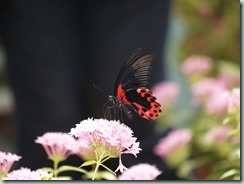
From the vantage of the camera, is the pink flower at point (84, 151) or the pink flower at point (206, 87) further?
the pink flower at point (206, 87)

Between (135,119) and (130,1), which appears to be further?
(130,1)

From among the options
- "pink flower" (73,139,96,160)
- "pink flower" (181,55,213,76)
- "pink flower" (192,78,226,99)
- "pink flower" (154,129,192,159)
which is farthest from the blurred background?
"pink flower" (73,139,96,160)

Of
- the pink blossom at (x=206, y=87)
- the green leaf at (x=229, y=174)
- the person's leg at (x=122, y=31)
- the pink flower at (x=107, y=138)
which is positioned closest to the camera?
the pink flower at (x=107, y=138)

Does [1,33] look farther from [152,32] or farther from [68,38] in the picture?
[152,32]

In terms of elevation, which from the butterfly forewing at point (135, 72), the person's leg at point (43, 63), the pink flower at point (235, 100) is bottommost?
Result: the butterfly forewing at point (135, 72)

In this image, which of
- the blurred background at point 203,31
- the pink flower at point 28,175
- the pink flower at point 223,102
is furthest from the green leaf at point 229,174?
the blurred background at point 203,31

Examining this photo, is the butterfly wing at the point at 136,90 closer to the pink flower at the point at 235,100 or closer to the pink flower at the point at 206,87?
the pink flower at the point at 235,100

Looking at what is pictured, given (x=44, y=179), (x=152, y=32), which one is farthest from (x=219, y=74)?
(x=44, y=179)

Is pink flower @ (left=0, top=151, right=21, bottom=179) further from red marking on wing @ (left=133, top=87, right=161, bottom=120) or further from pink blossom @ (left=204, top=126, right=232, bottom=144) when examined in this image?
pink blossom @ (left=204, top=126, right=232, bottom=144)
